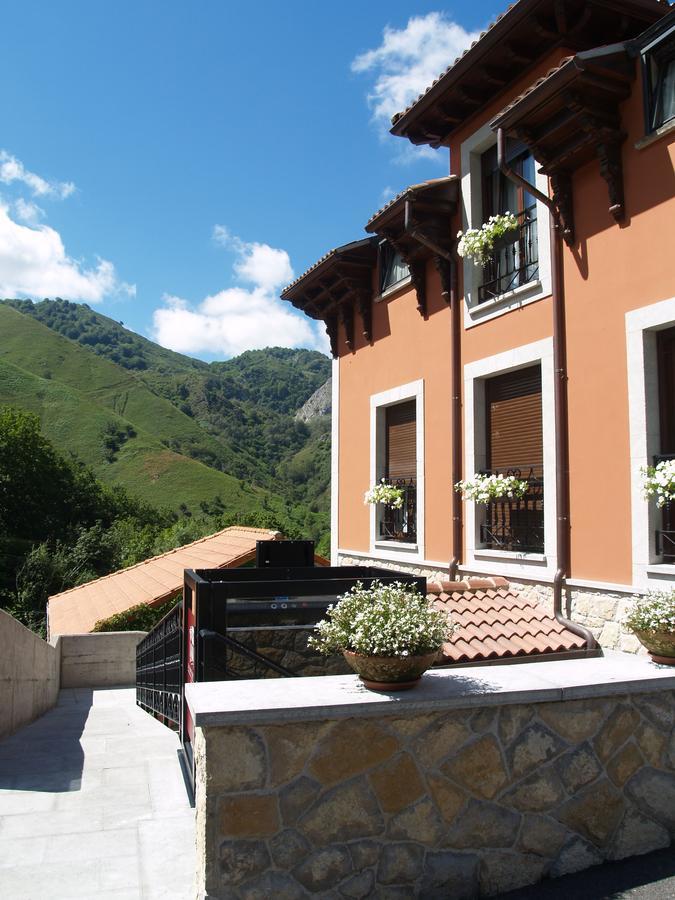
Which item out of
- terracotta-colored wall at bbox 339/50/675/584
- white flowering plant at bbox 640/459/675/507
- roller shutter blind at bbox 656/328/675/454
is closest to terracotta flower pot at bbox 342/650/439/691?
white flowering plant at bbox 640/459/675/507

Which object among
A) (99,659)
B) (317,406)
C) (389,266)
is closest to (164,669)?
(99,659)

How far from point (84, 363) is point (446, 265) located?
353 feet

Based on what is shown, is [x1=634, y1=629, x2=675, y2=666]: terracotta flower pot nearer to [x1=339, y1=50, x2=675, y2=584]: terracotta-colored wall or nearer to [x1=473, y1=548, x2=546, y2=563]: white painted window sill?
[x1=339, y1=50, x2=675, y2=584]: terracotta-colored wall

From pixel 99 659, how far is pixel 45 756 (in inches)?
281

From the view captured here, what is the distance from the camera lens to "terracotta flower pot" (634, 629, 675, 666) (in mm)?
4609

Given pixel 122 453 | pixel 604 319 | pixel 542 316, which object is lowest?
pixel 604 319

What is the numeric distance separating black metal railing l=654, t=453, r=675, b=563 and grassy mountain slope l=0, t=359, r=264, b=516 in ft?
216

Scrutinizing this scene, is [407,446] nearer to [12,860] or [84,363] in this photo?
[12,860]

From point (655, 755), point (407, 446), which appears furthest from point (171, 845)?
point (407, 446)

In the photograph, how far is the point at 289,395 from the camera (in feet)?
431

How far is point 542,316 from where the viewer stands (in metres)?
7.87

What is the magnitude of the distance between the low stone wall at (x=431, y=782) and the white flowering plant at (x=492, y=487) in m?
3.91

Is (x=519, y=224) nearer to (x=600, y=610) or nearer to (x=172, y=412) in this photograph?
(x=600, y=610)

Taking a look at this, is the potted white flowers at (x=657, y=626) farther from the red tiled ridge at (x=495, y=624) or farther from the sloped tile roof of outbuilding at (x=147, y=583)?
the sloped tile roof of outbuilding at (x=147, y=583)
